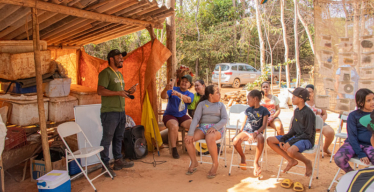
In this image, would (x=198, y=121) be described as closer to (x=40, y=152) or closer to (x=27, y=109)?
(x=40, y=152)

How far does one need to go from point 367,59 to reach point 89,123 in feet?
13.3

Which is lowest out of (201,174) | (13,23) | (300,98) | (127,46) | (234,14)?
(201,174)

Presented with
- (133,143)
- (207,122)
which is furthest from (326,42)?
(133,143)

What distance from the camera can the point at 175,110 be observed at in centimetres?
517

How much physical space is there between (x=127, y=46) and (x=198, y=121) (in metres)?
12.2

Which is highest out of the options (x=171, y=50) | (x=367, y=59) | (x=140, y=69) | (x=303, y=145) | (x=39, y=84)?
(x=171, y=50)

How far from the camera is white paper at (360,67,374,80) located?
2.94 meters

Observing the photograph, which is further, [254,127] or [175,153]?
[175,153]

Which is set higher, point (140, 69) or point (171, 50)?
point (171, 50)

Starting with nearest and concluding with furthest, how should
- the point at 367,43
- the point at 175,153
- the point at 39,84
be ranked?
the point at 367,43 < the point at 39,84 < the point at 175,153

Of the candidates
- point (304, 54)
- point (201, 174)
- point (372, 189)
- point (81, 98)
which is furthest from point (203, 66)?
point (372, 189)

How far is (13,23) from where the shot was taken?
452 cm

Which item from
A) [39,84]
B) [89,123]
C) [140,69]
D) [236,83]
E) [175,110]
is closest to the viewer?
[39,84]

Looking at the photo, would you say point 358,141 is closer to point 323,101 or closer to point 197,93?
point 323,101
